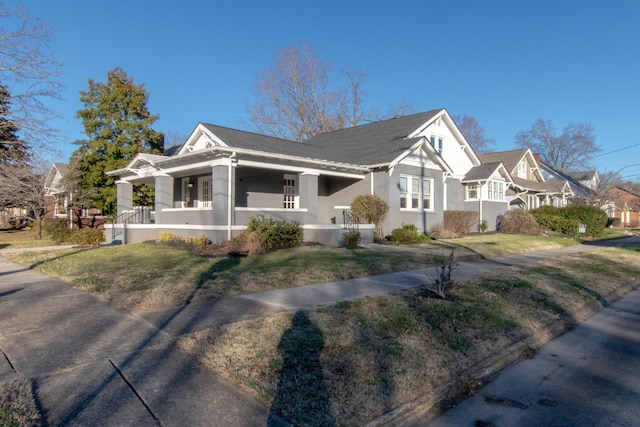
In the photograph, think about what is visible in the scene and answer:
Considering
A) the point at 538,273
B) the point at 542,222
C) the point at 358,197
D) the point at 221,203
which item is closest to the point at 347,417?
the point at 538,273

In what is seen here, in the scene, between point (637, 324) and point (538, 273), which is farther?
point (538, 273)

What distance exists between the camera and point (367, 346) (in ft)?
16.5

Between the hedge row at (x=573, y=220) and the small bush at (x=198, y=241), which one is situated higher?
the hedge row at (x=573, y=220)

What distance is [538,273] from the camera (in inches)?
424

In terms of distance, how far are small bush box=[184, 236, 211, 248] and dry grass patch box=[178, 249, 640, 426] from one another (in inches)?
353

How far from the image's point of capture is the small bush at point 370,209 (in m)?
18.5

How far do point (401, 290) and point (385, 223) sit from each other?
1103 centimetres

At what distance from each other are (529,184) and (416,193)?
20.1 meters

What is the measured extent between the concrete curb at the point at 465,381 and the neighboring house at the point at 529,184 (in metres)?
29.9

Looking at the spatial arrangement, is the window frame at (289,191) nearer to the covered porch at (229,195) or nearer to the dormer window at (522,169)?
the covered porch at (229,195)

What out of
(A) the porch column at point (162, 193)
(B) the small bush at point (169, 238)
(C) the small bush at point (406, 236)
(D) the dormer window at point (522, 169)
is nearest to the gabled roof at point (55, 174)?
(A) the porch column at point (162, 193)

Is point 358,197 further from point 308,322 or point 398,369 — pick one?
point 398,369

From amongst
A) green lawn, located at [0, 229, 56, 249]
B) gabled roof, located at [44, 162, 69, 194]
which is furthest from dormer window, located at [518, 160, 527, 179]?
gabled roof, located at [44, 162, 69, 194]

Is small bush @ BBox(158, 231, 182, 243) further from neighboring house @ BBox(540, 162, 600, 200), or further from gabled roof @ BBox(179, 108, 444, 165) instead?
neighboring house @ BBox(540, 162, 600, 200)
